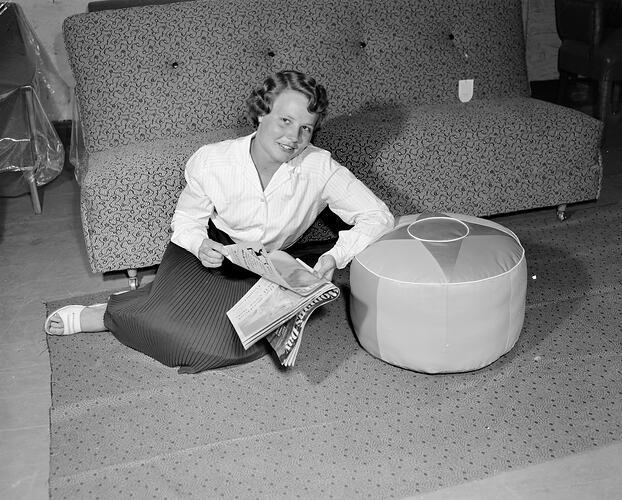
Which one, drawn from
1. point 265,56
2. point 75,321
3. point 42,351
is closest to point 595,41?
point 265,56

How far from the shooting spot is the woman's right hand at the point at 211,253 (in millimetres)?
2480

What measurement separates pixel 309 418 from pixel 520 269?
750 millimetres

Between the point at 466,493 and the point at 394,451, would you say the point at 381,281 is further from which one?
the point at 466,493

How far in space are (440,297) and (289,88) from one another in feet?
2.53

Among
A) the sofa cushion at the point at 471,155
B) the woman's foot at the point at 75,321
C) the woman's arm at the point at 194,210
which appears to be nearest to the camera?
the woman's arm at the point at 194,210

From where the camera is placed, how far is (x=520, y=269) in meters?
2.38

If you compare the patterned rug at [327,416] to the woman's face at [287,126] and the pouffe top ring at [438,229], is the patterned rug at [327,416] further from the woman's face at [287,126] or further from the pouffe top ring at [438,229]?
the woman's face at [287,126]

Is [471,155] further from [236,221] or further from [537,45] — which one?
[537,45]

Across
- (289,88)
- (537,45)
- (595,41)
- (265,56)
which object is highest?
(289,88)

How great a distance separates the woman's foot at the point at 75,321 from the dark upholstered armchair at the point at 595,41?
10.7 feet

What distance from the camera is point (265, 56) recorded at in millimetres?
3574

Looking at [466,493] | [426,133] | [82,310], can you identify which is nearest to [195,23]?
[426,133]

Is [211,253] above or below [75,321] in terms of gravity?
above

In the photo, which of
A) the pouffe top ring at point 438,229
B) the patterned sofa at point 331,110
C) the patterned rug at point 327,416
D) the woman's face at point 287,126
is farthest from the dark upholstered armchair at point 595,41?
the woman's face at point 287,126
